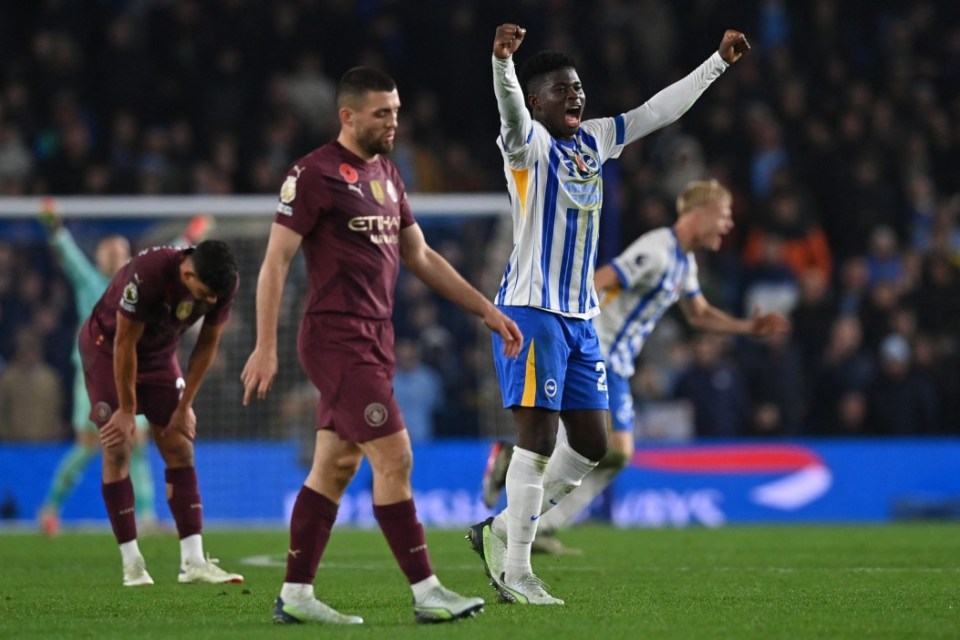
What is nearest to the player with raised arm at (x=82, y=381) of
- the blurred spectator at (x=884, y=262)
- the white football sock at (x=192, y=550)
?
the white football sock at (x=192, y=550)

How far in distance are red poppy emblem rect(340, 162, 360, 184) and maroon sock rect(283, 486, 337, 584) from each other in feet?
4.08

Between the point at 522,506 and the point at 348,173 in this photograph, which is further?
the point at 522,506

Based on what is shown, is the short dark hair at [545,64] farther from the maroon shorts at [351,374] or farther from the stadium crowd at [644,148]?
the stadium crowd at [644,148]

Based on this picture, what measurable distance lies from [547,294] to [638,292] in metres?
3.33

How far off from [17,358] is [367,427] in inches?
416

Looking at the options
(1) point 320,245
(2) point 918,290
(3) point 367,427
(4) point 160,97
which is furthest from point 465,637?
(4) point 160,97

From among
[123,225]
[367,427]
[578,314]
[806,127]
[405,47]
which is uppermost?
[405,47]

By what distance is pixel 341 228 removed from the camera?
20.1 feet

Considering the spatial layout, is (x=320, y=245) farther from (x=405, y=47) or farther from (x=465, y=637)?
(x=405, y=47)

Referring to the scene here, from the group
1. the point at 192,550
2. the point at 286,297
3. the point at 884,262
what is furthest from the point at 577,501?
the point at 884,262

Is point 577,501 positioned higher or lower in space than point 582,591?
higher

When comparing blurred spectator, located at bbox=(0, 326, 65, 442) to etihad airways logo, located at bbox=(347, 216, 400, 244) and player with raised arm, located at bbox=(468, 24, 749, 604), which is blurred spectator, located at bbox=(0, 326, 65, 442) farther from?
etihad airways logo, located at bbox=(347, 216, 400, 244)

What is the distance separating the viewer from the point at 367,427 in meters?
5.92

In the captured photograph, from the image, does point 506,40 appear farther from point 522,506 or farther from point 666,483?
point 666,483
